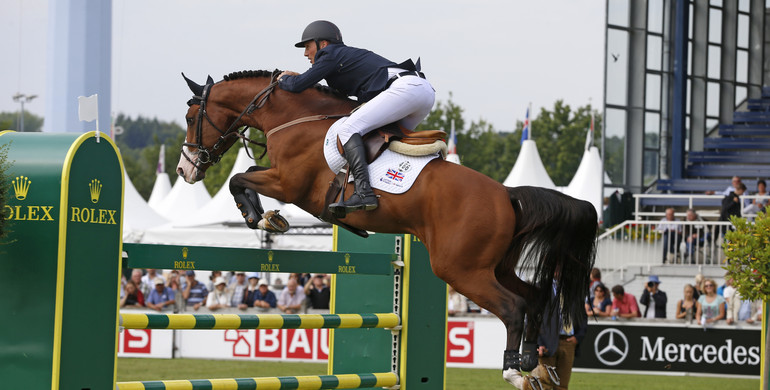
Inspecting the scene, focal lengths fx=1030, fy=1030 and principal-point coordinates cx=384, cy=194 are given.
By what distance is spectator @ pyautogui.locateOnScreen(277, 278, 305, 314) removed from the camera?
13.5 meters

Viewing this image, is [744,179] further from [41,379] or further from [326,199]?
[41,379]

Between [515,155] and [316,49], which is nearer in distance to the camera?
[316,49]

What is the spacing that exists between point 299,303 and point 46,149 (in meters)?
8.74

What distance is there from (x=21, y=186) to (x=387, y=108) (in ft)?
6.85

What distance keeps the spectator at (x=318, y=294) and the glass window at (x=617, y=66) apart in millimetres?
11394

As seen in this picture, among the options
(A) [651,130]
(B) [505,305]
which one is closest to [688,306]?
(B) [505,305]

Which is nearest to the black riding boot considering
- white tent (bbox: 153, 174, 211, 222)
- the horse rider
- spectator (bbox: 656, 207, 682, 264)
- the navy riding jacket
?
the horse rider

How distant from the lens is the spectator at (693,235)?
1759cm

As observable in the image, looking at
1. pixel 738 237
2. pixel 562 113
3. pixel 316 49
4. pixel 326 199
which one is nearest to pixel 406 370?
pixel 326 199

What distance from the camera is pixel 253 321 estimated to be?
5.66 m

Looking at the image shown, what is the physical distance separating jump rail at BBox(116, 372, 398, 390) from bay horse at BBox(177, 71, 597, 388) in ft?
2.91

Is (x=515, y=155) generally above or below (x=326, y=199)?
above

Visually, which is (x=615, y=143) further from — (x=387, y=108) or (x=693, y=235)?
(x=387, y=108)

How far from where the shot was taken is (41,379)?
482 centimetres
